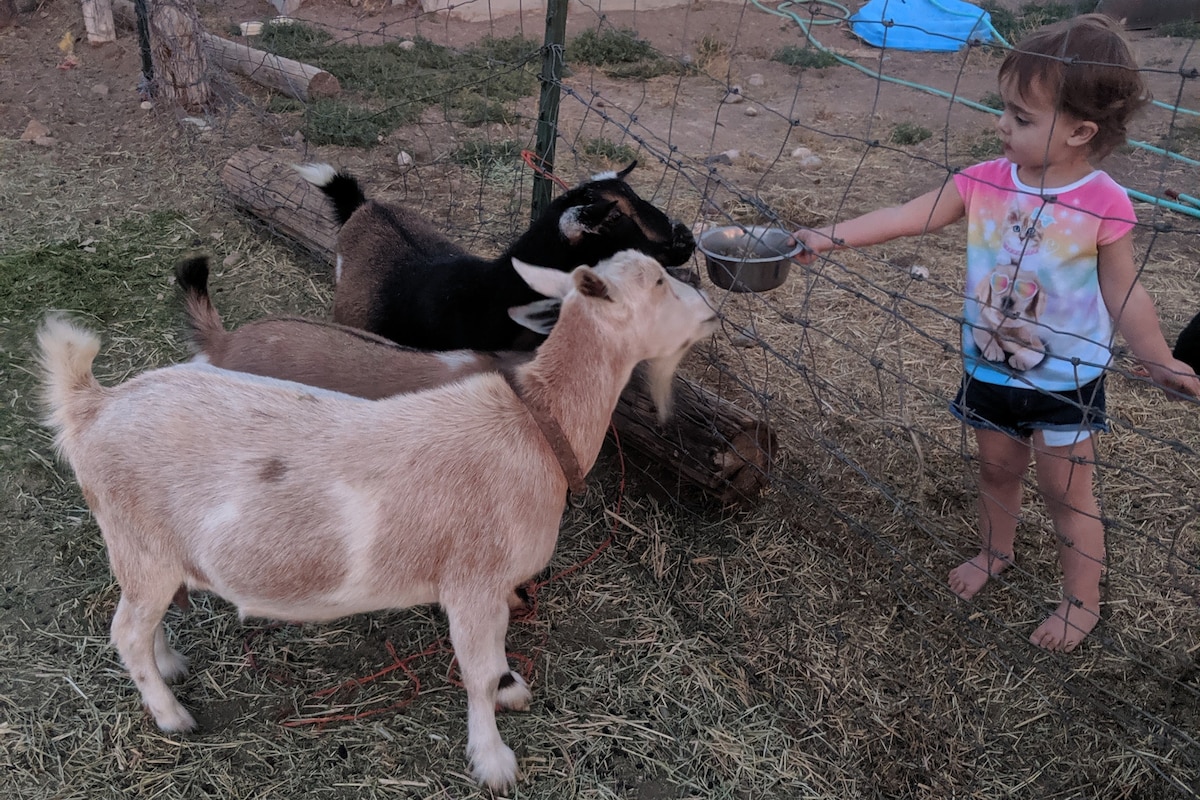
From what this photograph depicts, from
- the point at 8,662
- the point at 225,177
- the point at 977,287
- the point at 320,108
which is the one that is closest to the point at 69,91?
the point at 320,108

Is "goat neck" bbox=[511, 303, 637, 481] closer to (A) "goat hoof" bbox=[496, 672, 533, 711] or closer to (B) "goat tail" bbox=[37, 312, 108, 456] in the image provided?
(A) "goat hoof" bbox=[496, 672, 533, 711]

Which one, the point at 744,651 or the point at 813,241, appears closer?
the point at 813,241

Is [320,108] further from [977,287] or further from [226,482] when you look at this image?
[977,287]

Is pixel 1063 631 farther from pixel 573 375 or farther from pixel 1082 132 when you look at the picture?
pixel 573 375

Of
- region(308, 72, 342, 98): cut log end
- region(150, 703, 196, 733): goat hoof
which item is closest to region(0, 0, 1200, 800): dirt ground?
region(150, 703, 196, 733): goat hoof

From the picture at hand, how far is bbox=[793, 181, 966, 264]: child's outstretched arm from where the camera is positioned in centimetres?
271

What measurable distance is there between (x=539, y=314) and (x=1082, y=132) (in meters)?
1.65

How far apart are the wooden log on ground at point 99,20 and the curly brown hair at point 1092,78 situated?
8.63m

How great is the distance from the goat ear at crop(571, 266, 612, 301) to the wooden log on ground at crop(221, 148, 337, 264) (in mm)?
2752

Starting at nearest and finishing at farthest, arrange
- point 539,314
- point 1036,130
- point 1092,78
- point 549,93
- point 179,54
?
Answer: point 1092,78, point 1036,130, point 539,314, point 549,93, point 179,54

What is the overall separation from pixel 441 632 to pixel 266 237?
3382 millimetres

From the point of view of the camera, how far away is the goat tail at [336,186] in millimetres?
4117

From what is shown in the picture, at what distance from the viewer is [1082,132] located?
232cm

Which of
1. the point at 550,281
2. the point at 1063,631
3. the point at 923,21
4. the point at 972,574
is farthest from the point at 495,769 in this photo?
the point at 923,21
